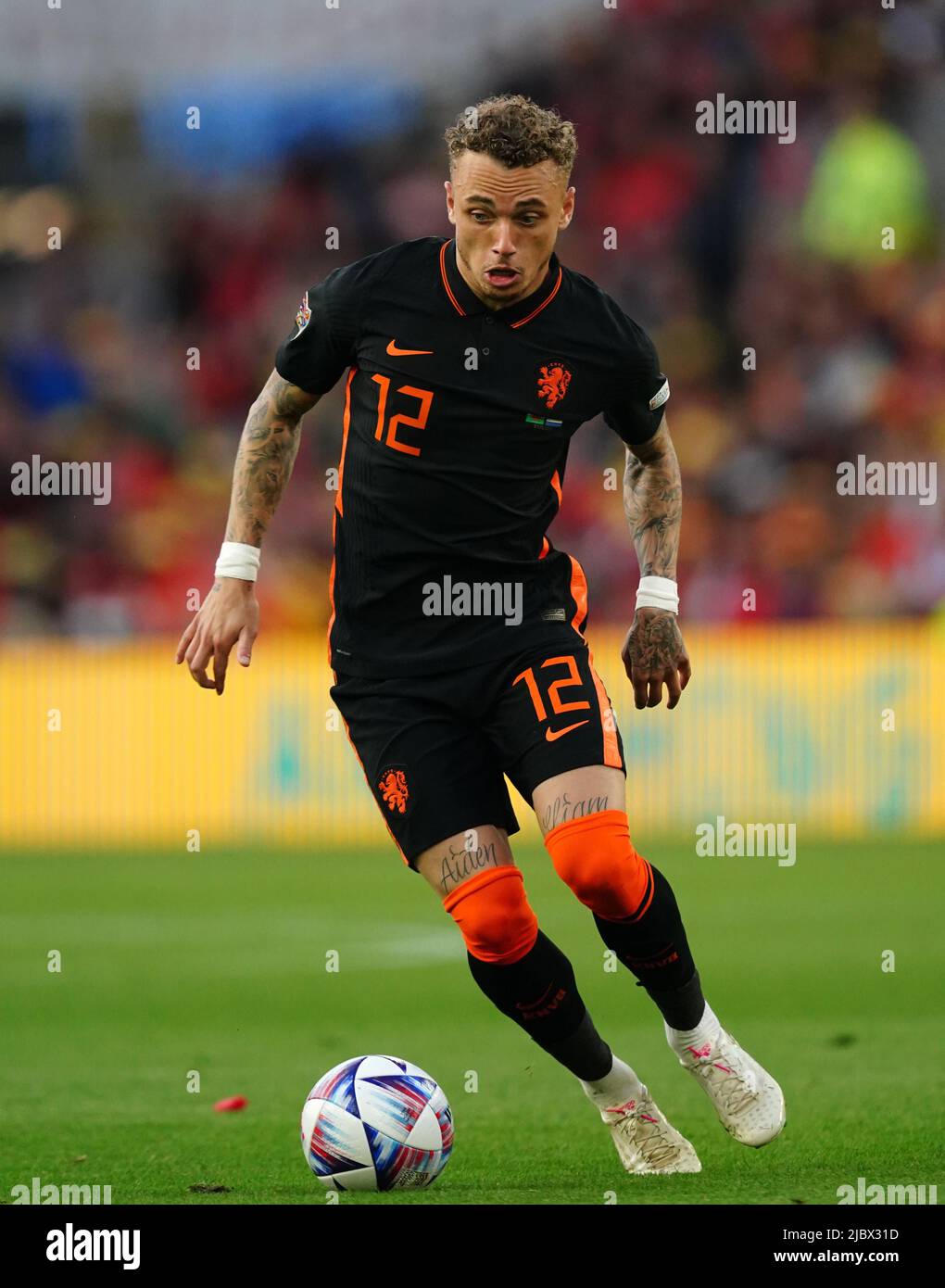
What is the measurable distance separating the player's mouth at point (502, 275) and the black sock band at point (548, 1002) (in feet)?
5.78

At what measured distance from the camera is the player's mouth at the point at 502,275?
590cm

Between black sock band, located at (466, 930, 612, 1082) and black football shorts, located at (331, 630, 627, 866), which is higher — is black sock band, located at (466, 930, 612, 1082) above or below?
below

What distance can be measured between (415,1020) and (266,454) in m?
3.55

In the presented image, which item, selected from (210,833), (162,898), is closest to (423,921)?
(162,898)

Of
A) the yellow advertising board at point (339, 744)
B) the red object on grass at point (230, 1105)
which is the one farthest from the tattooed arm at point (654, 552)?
the yellow advertising board at point (339, 744)

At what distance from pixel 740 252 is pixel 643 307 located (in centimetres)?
113

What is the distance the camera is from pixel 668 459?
21.7ft

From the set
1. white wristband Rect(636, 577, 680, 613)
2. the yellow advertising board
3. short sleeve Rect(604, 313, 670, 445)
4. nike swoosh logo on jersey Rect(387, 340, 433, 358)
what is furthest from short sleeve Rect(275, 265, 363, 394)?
the yellow advertising board

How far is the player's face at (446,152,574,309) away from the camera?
5.83m

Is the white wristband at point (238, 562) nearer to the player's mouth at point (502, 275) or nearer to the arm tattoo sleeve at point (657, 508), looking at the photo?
the player's mouth at point (502, 275)

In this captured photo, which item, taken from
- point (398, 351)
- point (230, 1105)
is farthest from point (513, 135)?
point (230, 1105)

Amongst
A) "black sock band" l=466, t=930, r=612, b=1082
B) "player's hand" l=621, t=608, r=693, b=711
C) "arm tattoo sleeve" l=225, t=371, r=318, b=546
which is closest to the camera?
"black sock band" l=466, t=930, r=612, b=1082

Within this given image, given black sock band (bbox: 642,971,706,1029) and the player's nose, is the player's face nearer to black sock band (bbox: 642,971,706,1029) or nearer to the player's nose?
the player's nose

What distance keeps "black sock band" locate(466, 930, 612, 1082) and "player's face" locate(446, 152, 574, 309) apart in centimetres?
180
